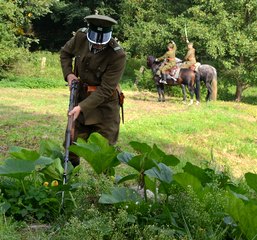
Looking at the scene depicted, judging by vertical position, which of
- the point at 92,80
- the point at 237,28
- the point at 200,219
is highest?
the point at 237,28

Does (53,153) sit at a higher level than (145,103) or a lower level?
higher

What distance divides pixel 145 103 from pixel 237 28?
6617mm

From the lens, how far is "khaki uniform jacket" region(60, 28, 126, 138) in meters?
4.13

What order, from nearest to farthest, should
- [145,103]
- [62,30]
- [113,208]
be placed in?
[113,208]
[145,103]
[62,30]

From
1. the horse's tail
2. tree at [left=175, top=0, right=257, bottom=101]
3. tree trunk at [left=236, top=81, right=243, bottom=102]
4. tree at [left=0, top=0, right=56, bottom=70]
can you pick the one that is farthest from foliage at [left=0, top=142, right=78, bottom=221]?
tree trunk at [left=236, top=81, right=243, bottom=102]

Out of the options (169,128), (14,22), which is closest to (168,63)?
(169,128)

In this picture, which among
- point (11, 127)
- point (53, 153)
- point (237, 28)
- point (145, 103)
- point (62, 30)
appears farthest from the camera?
point (62, 30)

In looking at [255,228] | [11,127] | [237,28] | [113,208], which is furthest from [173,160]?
[237,28]

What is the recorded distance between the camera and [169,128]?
1170cm

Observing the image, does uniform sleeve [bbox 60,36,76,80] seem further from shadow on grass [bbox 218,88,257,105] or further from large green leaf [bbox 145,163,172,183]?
shadow on grass [bbox 218,88,257,105]

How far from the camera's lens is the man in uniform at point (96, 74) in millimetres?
3996

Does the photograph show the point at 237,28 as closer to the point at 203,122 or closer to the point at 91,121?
the point at 203,122

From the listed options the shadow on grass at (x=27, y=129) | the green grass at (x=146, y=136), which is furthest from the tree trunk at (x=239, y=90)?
the shadow on grass at (x=27, y=129)

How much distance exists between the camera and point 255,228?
2.39 meters
